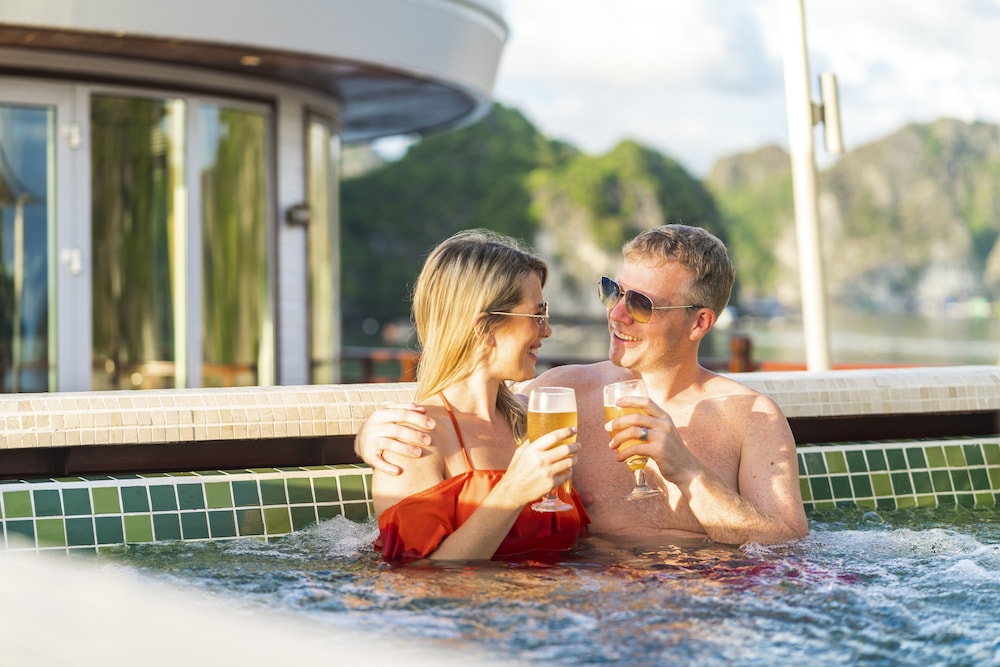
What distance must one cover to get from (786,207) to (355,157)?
42480 mm

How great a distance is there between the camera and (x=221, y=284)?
8352mm

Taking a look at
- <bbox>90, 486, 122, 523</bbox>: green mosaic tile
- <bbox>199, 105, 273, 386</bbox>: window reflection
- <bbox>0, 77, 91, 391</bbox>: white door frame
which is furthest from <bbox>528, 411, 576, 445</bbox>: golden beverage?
<bbox>199, 105, 273, 386</bbox>: window reflection

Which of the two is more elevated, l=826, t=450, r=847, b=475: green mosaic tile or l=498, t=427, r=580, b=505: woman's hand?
l=498, t=427, r=580, b=505: woman's hand

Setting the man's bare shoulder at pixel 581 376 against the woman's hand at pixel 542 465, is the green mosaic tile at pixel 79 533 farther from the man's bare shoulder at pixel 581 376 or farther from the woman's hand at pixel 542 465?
the woman's hand at pixel 542 465

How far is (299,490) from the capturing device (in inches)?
149

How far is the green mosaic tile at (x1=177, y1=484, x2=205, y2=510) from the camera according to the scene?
3658 millimetres

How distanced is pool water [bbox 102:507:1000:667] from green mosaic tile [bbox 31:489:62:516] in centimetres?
23

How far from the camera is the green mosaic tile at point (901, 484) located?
4.55 meters

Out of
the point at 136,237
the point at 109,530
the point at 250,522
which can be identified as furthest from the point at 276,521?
the point at 136,237

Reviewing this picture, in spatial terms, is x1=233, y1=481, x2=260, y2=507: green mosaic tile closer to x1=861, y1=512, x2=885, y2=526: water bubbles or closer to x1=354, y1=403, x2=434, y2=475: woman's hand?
x1=354, y1=403, x2=434, y2=475: woman's hand

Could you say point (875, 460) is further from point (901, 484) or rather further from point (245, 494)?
point (245, 494)

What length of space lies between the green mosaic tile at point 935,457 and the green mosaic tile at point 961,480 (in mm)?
50

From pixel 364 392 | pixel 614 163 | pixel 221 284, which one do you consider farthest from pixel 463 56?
pixel 614 163

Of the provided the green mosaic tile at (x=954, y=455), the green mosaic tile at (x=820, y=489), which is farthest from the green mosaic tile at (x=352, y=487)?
the green mosaic tile at (x=954, y=455)
